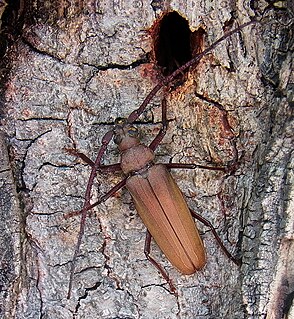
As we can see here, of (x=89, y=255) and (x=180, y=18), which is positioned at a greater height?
(x=180, y=18)

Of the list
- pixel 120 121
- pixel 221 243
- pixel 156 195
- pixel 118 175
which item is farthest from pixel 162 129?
pixel 221 243

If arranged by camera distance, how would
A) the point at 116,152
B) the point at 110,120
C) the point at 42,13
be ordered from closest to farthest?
the point at 42,13 → the point at 110,120 → the point at 116,152

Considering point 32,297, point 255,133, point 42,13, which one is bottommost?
point 32,297

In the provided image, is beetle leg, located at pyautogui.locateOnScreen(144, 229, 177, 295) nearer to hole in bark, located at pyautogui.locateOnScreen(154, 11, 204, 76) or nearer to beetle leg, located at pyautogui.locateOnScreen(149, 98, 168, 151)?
beetle leg, located at pyautogui.locateOnScreen(149, 98, 168, 151)

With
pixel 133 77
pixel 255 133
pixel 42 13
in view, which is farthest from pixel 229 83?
pixel 42 13

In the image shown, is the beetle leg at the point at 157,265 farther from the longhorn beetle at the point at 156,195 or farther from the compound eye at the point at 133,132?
the compound eye at the point at 133,132

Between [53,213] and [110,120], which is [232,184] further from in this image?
[53,213]

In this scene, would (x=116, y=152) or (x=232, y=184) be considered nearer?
(x=232, y=184)
